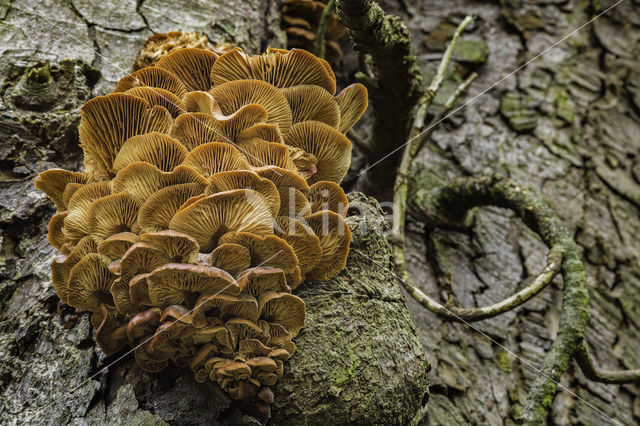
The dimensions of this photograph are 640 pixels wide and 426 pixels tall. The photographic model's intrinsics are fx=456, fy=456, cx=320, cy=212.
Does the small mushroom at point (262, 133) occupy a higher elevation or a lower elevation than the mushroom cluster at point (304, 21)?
lower

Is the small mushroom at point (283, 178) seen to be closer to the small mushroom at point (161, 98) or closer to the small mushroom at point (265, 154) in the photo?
the small mushroom at point (265, 154)

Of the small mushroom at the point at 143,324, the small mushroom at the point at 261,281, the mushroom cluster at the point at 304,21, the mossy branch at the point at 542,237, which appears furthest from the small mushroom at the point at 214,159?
the mushroom cluster at the point at 304,21

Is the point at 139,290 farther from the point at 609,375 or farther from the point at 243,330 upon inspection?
the point at 609,375

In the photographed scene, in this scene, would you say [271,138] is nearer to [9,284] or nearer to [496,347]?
[9,284]

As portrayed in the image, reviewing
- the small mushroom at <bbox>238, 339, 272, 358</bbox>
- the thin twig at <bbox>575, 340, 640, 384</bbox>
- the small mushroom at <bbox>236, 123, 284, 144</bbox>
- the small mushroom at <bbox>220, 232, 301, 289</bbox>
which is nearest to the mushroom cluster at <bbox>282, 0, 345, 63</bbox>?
the small mushroom at <bbox>236, 123, 284, 144</bbox>

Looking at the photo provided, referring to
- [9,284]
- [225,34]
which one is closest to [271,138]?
[9,284]

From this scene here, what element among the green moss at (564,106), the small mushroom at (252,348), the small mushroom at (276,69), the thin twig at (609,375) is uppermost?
the green moss at (564,106)
